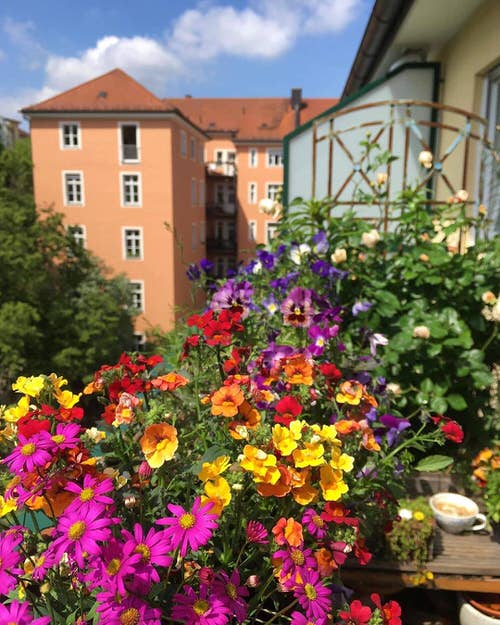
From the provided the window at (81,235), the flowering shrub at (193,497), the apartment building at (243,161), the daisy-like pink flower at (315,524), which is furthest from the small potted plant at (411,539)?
the apartment building at (243,161)

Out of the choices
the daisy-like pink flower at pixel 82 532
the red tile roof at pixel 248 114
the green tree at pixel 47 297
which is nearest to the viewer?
the daisy-like pink flower at pixel 82 532

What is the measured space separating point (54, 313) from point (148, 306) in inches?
229

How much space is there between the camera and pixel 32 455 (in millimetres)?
765

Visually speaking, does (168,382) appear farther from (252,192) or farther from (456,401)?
(252,192)

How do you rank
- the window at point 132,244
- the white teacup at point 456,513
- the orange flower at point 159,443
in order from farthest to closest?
the window at point 132,244 < the white teacup at point 456,513 < the orange flower at point 159,443

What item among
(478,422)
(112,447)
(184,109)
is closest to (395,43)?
(478,422)

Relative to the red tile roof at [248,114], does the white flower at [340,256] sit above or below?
below

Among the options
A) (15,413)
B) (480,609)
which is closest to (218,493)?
(15,413)

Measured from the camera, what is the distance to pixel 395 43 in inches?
188

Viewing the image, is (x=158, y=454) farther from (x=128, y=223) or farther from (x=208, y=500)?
(x=128, y=223)

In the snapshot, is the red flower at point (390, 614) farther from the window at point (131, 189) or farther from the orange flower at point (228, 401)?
the window at point (131, 189)

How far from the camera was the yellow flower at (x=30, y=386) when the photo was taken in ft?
3.19

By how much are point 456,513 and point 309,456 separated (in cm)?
142

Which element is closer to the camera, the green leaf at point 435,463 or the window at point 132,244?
the green leaf at point 435,463
